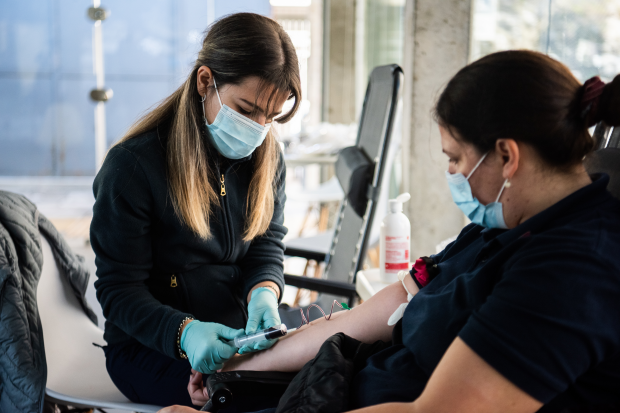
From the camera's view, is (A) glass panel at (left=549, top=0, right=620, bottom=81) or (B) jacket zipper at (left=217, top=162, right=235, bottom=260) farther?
(A) glass panel at (left=549, top=0, right=620, bottom=81)

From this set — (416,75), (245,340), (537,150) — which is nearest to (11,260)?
(245,340)

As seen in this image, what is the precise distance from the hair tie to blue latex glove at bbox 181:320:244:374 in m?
0.84

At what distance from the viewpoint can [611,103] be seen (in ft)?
2.60

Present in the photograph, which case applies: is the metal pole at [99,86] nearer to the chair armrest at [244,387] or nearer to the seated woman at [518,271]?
the chair armrest at [244,387]

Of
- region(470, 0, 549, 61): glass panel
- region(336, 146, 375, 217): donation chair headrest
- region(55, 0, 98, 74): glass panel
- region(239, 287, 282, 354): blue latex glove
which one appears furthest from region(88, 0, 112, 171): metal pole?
region(239, 287, 282, 354): blue latex glove

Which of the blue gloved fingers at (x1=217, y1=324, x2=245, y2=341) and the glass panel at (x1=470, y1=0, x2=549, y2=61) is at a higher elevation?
the glass panel at (x1=470, y1=0, x2=549, y2=61)

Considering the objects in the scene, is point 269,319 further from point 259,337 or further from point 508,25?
point 508,25

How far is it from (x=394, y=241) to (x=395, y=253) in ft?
0.13

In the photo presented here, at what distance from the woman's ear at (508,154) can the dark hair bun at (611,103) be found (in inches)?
5.5

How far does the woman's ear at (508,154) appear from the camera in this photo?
809 millimetres

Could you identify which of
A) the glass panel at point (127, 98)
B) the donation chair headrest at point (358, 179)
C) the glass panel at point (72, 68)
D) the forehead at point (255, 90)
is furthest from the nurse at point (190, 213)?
the glass panel at point (127, 98)

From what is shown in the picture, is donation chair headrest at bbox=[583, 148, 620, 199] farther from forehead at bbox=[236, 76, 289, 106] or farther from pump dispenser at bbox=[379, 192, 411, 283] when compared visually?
forehead at bbox=[236, 76, 289, 106]

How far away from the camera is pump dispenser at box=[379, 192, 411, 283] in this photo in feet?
5.10

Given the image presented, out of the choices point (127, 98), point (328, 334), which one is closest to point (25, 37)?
point (127, 98)
